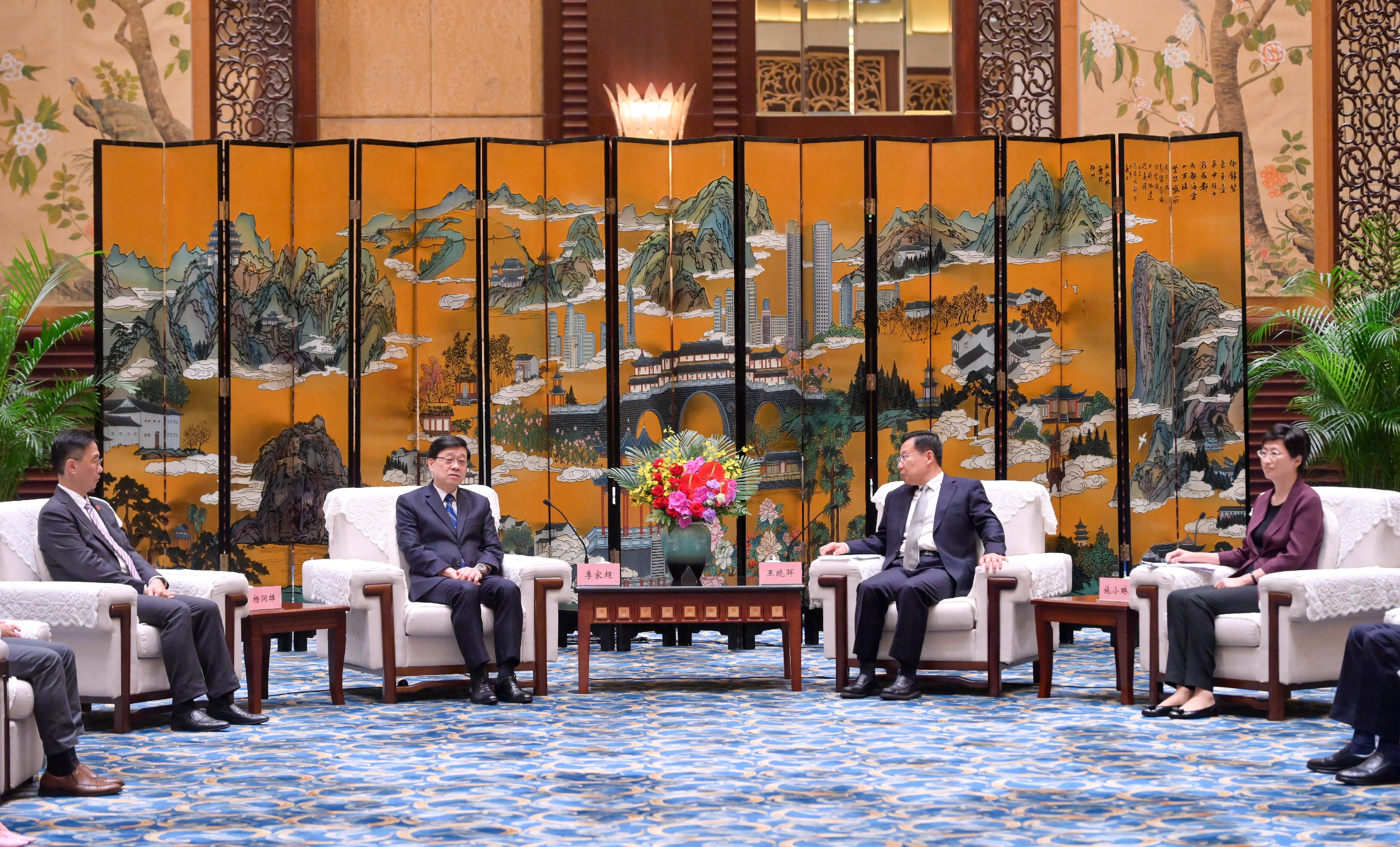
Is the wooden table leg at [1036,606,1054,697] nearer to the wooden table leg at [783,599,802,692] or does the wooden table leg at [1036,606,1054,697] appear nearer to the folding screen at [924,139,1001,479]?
the wooden table leg at [783,599,802,692]

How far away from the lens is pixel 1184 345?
794 centimetres

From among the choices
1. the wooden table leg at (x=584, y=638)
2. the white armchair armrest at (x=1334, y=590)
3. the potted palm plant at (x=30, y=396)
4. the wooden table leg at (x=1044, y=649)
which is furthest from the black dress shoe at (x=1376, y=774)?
the potted palm plant at (x=30, y=396)

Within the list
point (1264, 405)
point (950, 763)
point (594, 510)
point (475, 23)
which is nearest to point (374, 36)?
point (475, 23)

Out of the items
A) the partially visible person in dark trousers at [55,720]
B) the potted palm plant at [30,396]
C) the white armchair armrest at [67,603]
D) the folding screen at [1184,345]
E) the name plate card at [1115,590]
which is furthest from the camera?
the folding screen at [1184,345]

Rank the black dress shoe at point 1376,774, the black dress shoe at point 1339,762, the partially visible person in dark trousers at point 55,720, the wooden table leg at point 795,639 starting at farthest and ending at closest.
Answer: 1. the wooden table leg at point 795,639
2. the black dress shoe at point 1339,762
3. the black dress shoe at point 1376,774
4. the partially visible person in dark trousers at point 55,720

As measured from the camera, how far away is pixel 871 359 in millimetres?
7969

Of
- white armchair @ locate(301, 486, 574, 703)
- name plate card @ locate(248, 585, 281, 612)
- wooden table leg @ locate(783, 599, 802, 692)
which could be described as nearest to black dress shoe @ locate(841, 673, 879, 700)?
wooden table leg @ locate(783, 599, 802, 692)

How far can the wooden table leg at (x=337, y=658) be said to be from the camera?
6129 millimetres

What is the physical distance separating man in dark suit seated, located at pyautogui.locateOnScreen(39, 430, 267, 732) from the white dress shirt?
2.75 metres

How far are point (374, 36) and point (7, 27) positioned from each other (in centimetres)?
225

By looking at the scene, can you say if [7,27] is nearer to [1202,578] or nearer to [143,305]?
[143,305]

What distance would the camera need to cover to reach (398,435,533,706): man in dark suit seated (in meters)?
6.15

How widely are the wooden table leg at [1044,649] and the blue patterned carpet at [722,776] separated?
0.11 metres

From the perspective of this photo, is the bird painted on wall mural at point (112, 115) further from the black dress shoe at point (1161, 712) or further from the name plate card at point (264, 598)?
the black dress shoe at point (1161, 712)
